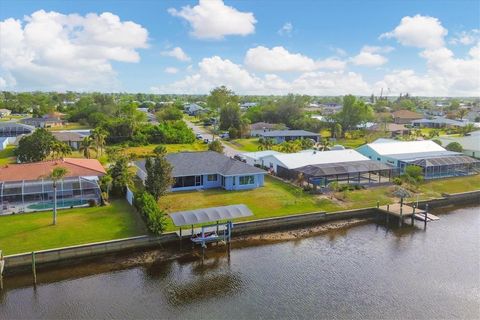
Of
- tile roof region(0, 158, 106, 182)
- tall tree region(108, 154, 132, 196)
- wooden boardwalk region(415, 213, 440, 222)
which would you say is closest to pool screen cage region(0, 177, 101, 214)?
tile roof region(0, 158, 106, 182)

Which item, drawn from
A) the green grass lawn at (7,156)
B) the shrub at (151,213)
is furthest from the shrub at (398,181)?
the green grass lawn at (7,156)

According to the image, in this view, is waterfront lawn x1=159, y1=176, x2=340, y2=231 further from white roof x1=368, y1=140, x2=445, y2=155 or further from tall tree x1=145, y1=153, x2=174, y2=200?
white roof x1=368, y1=140, x2=445, y2=155

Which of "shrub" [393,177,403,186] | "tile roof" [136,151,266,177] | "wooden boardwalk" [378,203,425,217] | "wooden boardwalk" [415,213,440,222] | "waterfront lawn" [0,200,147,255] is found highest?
"tile roof" [136,151,266,177]

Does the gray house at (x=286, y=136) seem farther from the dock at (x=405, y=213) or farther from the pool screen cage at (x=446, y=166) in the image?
the dock at (x=405, y=213)

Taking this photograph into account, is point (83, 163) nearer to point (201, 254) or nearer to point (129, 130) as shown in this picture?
point (201, 254)

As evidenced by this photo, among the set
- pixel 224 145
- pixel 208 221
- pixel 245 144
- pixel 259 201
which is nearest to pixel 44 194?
pixel 208 221

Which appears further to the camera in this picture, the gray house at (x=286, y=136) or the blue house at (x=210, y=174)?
the gray house at (x=286, y=136)
